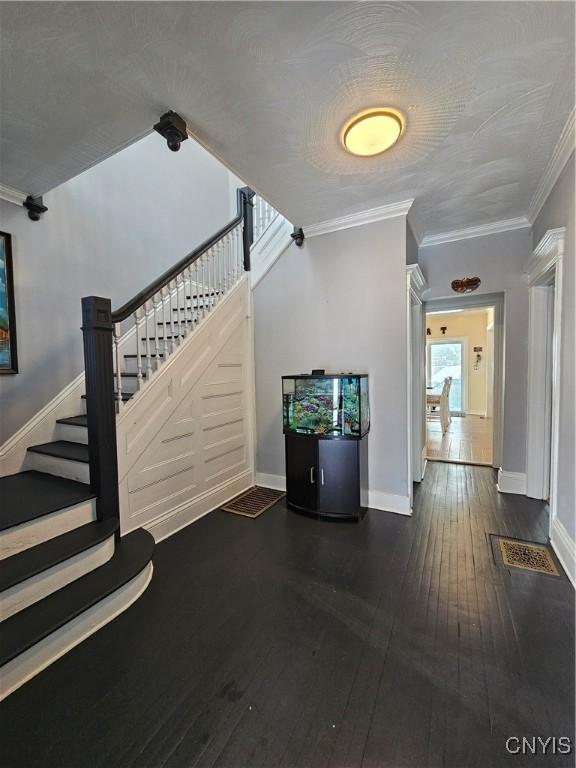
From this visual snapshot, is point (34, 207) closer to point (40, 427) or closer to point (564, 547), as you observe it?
point (40, 427)

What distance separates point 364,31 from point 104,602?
9.98 feet

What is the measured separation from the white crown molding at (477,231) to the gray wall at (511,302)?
0.05 meters

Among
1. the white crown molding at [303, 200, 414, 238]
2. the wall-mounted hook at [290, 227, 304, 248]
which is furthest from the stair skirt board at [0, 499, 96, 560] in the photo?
the white crown molding at [303, 200, 414, 238]

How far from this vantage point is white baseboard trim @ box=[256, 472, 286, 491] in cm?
359

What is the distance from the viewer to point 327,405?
2.87 m

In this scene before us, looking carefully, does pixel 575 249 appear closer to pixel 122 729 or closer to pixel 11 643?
pixel 122 729

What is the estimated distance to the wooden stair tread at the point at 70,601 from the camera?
4.61 feet

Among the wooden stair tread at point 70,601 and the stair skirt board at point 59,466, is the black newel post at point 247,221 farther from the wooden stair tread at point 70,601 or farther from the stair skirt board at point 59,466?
the wooden stair tread at point 70,601

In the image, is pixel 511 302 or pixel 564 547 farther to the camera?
pixel 511 302

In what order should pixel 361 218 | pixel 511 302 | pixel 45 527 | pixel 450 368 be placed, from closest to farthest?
pixel 45 527, pixel 361 218, pixel 511 302, pixel 450 368

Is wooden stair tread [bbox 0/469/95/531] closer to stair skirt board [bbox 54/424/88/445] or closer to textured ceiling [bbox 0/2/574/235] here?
stair skirt board [bbox 54/424/88/445]

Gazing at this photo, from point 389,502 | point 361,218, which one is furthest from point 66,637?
point 361,218

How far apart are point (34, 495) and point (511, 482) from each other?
14.0 feet

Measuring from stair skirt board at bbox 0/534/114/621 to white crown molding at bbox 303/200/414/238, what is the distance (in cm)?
313
